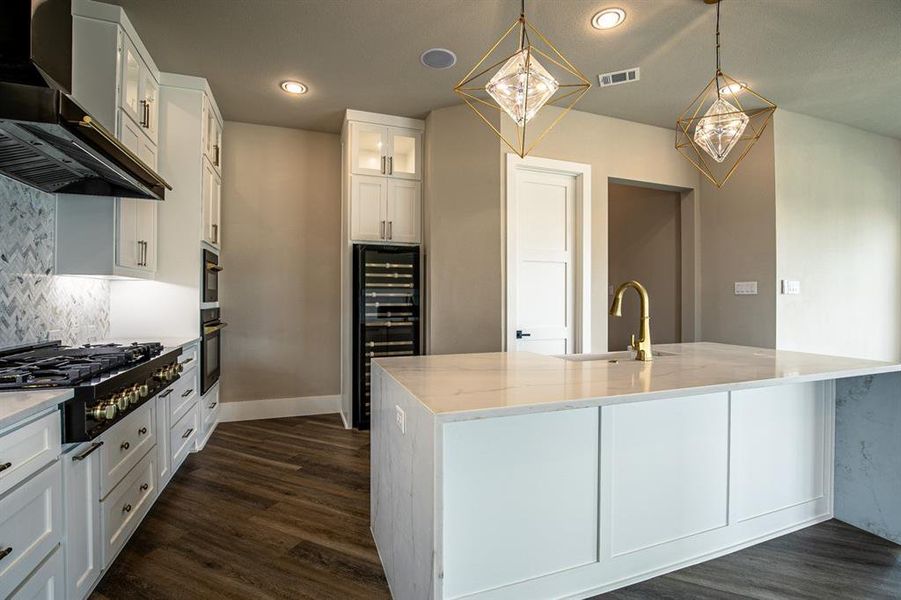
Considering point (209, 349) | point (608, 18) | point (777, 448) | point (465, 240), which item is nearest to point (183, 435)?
point (209, 349)

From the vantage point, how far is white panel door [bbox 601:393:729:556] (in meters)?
1.71

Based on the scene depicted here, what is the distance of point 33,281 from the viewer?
7.13 ft

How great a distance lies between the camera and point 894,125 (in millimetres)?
4152

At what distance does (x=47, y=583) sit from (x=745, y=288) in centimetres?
487

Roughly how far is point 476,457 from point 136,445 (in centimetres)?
165

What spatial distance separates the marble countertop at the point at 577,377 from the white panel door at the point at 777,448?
191mm

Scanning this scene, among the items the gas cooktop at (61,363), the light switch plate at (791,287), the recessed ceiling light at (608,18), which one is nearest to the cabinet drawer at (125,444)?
the gas cooktop at (61,363)

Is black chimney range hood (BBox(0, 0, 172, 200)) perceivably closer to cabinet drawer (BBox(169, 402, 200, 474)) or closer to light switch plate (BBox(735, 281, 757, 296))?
cabinet drawer (BBox(169, 402, 200, 474))

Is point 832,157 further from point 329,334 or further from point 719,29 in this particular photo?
point 329,334

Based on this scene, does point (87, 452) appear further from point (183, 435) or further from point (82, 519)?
point (183, 435)

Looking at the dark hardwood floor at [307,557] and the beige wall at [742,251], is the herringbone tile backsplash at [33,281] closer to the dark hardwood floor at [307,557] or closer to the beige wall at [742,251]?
the dark hardwood floor at [307,557]

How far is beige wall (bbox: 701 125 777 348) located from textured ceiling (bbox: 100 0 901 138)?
657mm

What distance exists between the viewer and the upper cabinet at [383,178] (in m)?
3.81

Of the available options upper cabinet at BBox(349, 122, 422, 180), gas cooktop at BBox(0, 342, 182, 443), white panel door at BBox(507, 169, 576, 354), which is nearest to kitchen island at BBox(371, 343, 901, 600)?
gas cooktop at BBox(0, 342, 182, 443)
